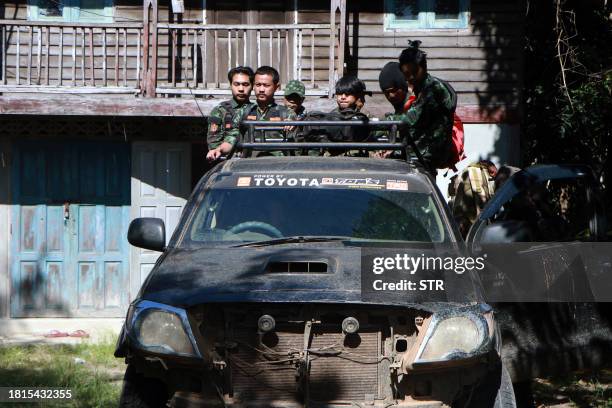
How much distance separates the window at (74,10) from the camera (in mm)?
13867

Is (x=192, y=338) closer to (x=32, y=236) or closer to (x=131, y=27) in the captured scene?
(x=131, y=27)

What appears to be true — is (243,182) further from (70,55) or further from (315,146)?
(70,55)

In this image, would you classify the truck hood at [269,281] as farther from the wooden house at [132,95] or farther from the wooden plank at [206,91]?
the wooden house at [132,95]

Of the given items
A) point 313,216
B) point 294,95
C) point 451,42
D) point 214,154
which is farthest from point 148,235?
point 451,42

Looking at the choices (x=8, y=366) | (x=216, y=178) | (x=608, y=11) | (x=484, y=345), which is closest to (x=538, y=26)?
(x=608, y=11)

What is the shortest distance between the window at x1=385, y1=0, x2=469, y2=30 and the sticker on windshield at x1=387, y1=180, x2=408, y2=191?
8.11 metres

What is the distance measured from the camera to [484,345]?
4.73 metres

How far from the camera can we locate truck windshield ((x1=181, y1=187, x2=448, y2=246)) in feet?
19.0

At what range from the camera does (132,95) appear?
532 inches

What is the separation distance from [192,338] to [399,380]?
38.0 inches

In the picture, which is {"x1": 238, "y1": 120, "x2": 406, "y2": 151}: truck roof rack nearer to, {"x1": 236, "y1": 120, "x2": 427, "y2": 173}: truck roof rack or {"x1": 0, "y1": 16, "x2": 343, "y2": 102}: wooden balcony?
{"x1": 236, "y1": 120, "x2": 427, "y2": 173}: truck roof rack

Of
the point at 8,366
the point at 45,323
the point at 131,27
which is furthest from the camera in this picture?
the point at 45,323

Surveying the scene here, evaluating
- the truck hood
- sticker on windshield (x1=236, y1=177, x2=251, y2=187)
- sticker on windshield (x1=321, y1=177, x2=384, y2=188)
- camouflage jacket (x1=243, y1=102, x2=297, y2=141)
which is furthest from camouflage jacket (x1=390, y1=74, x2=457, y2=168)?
the truck hood

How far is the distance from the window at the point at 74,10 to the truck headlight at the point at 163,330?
971 cm
